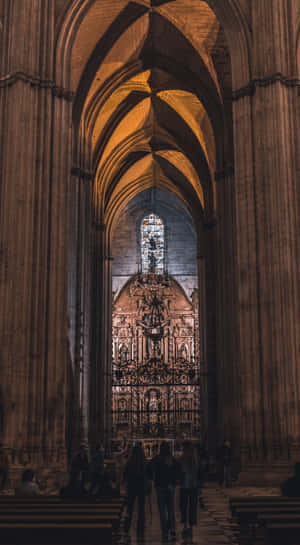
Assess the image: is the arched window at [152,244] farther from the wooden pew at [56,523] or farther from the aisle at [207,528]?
the wooden pew at [56,523]

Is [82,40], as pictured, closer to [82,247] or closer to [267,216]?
[82,247]

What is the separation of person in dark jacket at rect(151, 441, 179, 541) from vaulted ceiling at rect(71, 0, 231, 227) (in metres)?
12.9

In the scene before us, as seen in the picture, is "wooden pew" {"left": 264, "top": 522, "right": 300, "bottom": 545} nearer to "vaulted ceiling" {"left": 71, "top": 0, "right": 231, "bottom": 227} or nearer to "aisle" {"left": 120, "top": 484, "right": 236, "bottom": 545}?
"aisle" {"left": 120, "top": 484, "right": 236, "bottom": 545}

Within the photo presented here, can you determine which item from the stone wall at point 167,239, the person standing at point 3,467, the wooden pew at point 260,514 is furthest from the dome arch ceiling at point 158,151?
the wooden pew at point 260,514

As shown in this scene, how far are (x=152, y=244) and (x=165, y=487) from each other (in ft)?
98.6

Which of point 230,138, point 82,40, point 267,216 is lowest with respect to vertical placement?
point 267,216

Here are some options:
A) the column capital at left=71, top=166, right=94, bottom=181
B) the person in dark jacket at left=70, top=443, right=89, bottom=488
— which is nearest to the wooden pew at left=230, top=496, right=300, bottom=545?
the person in dark jacket at left=70, top=443, right=89, bottom=488

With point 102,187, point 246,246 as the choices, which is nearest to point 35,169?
point 246,246

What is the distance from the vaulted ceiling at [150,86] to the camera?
22.4 metres

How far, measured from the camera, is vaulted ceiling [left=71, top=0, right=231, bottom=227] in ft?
73.6

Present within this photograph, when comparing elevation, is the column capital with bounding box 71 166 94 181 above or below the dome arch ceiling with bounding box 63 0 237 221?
below

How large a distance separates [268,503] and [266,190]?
9.41 meters

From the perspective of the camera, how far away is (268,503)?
6645mm

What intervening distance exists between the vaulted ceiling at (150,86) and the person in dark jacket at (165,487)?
12867 mm
